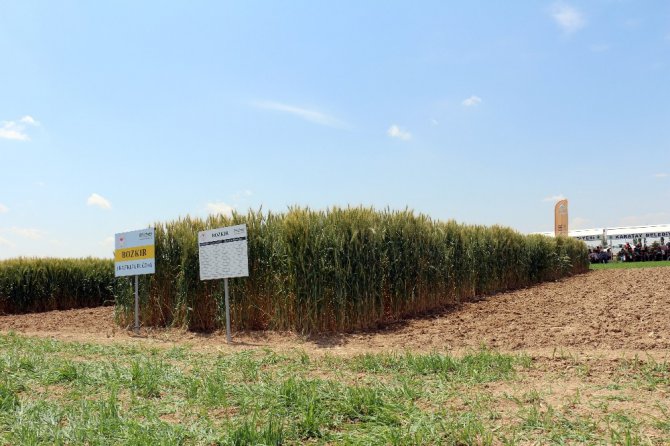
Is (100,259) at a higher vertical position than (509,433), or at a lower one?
higher

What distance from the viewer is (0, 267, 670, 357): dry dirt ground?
7871mm

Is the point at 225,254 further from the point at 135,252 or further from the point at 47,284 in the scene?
the point at 47,284

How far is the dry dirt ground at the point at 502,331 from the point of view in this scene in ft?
25.8

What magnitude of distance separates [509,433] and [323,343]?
5520 mm

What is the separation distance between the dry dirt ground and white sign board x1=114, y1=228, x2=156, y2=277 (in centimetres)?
143

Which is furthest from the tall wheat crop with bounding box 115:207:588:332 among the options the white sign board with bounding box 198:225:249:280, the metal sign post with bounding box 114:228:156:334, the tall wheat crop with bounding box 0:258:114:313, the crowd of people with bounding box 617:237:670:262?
the crowd of people with bounding box 617:237:670:262

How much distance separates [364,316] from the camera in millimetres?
9945

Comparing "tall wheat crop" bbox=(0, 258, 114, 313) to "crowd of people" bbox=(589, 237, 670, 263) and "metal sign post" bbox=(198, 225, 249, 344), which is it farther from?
"crowd of people" bbox=(589, 237, 670, 263)

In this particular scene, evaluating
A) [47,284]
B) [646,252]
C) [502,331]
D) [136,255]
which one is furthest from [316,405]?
[646,252]

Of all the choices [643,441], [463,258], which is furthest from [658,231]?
[643,441]

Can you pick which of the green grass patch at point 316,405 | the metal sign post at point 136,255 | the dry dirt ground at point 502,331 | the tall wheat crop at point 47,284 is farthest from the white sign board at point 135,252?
the tall wheat crop at point 47,284

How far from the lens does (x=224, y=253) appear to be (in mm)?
9797

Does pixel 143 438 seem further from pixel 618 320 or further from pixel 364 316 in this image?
pixel 618 320

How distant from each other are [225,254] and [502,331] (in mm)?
5344
